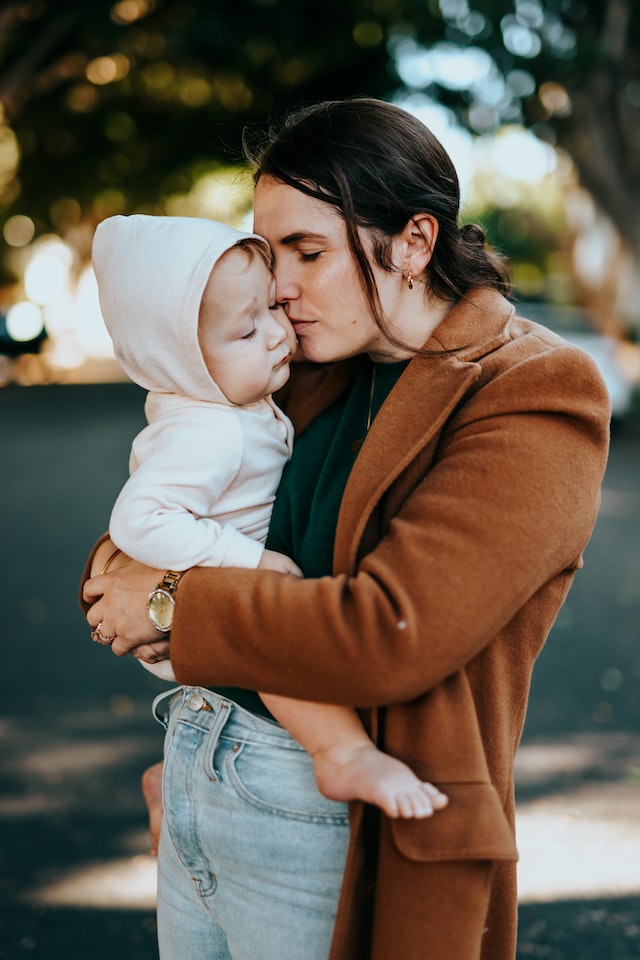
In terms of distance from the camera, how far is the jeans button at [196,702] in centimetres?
188

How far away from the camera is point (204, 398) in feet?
6.27

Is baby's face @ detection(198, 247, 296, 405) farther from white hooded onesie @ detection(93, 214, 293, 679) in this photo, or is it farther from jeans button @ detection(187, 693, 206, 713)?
jeans button @ detection(187, 693, 206, 713)

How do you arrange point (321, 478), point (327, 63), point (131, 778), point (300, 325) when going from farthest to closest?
1. point (327, 63)
2. point (131, 778)
3. point (300, 325)
4. point (321, 478)

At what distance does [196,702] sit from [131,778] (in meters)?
2.79

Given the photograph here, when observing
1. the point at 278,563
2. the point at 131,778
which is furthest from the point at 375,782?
the point at 131,778

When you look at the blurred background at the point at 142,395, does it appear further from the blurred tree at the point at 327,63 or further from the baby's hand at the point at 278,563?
the baby's hand at the point at 278,563

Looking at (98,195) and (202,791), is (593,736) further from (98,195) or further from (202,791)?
(98,195)

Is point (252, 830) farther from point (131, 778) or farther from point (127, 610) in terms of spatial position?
point (131, 778)

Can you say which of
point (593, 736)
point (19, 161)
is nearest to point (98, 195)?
point (19, 161)

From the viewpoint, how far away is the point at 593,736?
4.84 m

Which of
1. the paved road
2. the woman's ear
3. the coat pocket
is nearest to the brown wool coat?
the coat pocket

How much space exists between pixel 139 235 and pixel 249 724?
912 mm

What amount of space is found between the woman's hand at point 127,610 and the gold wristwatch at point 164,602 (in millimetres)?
18

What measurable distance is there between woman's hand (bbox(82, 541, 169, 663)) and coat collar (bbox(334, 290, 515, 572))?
370 millimetres
